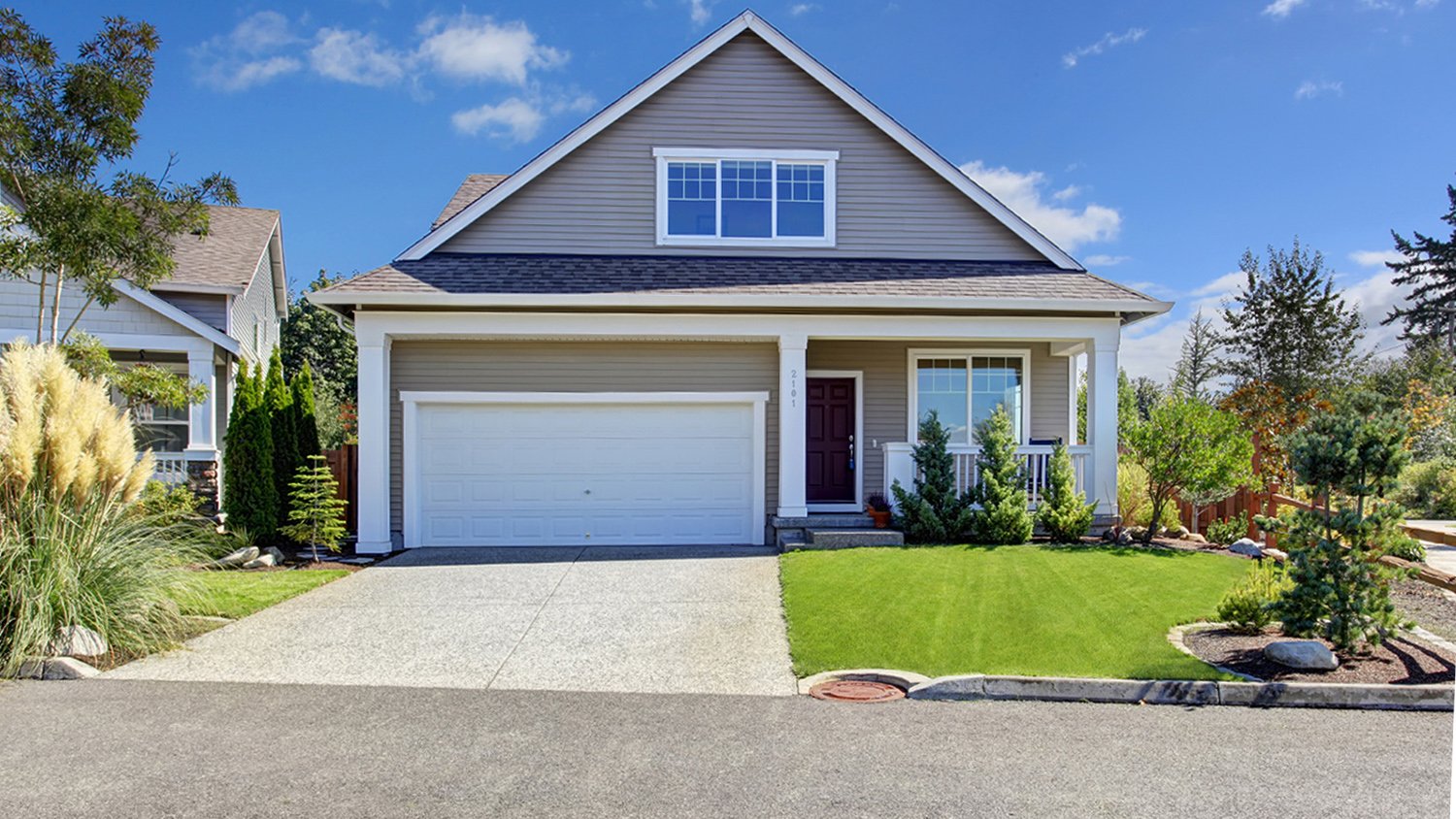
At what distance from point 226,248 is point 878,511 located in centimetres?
1432

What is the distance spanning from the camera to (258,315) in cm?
2033

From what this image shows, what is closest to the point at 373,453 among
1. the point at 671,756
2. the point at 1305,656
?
the point at 671,756

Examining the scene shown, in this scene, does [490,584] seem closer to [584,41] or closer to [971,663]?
[971,663]

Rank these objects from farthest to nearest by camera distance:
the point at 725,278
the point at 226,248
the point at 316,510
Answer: the point at 226,248 → the point at 725,278 → the point at 316,510

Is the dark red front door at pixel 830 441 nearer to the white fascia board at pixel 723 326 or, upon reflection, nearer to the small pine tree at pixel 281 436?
the white fascia board at pixel 723 326

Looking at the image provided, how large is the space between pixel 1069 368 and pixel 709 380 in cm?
583

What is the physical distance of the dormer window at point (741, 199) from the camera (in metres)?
13.9

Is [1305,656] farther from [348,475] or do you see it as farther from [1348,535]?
[348,475]

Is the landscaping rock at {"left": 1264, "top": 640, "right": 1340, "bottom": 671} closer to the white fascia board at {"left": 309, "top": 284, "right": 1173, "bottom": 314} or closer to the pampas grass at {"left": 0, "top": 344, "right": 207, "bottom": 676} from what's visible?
the white fascia board at {"left": 309, "top": 284, "right": 1173, "bottom": 314}

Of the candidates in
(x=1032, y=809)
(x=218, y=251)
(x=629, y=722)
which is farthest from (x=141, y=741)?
(x=218, y=251)

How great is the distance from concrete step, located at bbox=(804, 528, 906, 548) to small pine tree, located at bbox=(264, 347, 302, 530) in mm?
7145

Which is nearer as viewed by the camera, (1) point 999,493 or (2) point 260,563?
(2) point 260,563

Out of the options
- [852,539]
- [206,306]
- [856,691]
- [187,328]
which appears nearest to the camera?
[856,691]

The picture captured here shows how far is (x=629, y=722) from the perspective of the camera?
553 centimetres
